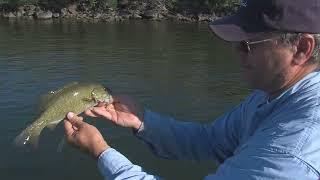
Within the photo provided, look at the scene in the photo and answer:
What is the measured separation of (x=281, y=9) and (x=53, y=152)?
10.0 m

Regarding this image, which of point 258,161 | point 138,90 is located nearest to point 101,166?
point 258,161

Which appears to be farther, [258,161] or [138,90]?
[138,90]

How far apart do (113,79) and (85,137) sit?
16600 millimetres

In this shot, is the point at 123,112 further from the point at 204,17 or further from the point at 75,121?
the point at 204,17

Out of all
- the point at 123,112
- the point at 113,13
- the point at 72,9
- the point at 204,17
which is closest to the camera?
the point at 123,112

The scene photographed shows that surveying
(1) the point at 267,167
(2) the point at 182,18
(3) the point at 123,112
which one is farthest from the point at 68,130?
(2) the point at 182,18

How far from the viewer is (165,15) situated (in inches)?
1916

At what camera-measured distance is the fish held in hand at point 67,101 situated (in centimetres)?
430

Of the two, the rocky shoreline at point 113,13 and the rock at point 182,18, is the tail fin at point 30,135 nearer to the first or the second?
the rocky shoreline at point 113,13

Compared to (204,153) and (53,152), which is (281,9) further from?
(53,152)

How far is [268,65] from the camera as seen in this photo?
2547mm

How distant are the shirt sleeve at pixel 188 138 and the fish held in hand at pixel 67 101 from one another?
584mm

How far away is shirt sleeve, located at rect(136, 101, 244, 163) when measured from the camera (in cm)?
342

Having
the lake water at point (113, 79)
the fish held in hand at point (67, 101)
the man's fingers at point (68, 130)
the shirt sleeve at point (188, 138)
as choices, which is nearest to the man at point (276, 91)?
the man's fingers at point (68, 130)
